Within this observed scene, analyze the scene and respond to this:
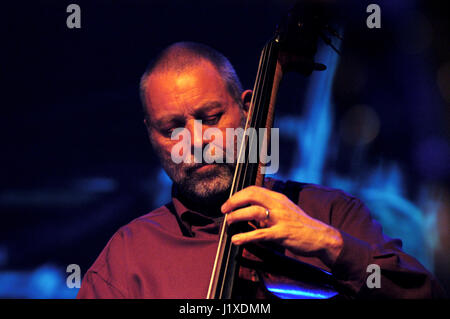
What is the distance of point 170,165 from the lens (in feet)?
4.26

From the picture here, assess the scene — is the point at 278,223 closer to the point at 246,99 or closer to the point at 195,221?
the point at 195,221

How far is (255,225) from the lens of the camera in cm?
97

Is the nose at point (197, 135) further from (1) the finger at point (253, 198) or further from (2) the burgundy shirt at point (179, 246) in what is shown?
(1) the finger at point (253, 198)

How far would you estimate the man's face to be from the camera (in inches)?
47.7

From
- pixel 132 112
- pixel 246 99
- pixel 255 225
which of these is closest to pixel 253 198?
pixel 255 225

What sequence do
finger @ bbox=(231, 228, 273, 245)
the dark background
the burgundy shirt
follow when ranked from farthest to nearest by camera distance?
the dark background < the burgundy shirt < finger @ bbox=(231, 228, 273, 245)

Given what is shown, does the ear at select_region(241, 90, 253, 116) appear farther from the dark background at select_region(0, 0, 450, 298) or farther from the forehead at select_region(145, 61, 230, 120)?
the dark background at select_region(0, 0, 450, 298)

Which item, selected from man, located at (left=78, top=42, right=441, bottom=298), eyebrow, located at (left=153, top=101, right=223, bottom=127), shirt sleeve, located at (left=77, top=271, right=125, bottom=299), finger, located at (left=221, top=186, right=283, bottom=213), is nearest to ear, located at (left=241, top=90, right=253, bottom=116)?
man, located at (left=78, top=42, right=441, bottom=298)

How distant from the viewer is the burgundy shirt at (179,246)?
1.14 metres

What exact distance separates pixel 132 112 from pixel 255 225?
0.97m

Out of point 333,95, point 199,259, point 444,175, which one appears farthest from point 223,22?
point 444,175

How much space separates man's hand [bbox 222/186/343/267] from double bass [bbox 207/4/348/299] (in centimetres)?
7

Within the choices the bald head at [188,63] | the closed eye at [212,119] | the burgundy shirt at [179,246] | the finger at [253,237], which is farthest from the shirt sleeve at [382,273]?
the bald head at [188,63]

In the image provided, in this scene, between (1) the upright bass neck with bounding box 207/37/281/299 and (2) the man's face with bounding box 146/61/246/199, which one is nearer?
(1) the upright bass neck with bounding box 207/37/281/299
